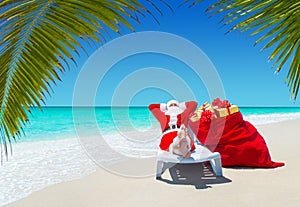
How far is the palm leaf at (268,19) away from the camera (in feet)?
3.87

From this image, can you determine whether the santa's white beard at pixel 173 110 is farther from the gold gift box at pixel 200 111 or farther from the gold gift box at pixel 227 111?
the gold gift box at pixel 227 111

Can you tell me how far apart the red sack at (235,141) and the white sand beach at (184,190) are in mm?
145

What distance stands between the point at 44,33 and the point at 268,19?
89 cm

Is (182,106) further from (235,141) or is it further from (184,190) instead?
(184,190)

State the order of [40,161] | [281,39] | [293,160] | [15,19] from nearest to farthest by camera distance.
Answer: [15,19], [281,39], [293,160], [40,161]

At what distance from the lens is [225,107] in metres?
5.02

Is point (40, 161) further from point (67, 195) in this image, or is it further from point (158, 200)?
point (158, 200)

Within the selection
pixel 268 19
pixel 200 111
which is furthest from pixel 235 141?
pixel 268 19

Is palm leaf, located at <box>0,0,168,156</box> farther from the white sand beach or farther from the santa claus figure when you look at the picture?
the santa claus figure

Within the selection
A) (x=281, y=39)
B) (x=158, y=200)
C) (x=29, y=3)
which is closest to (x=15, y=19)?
(x=29, y=3)

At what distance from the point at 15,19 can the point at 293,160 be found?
202 inches

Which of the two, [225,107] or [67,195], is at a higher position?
[225,107]

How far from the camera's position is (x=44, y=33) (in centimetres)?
126

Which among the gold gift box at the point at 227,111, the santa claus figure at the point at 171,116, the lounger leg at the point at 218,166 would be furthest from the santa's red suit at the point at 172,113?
the lounger leg at the point at 218,166
